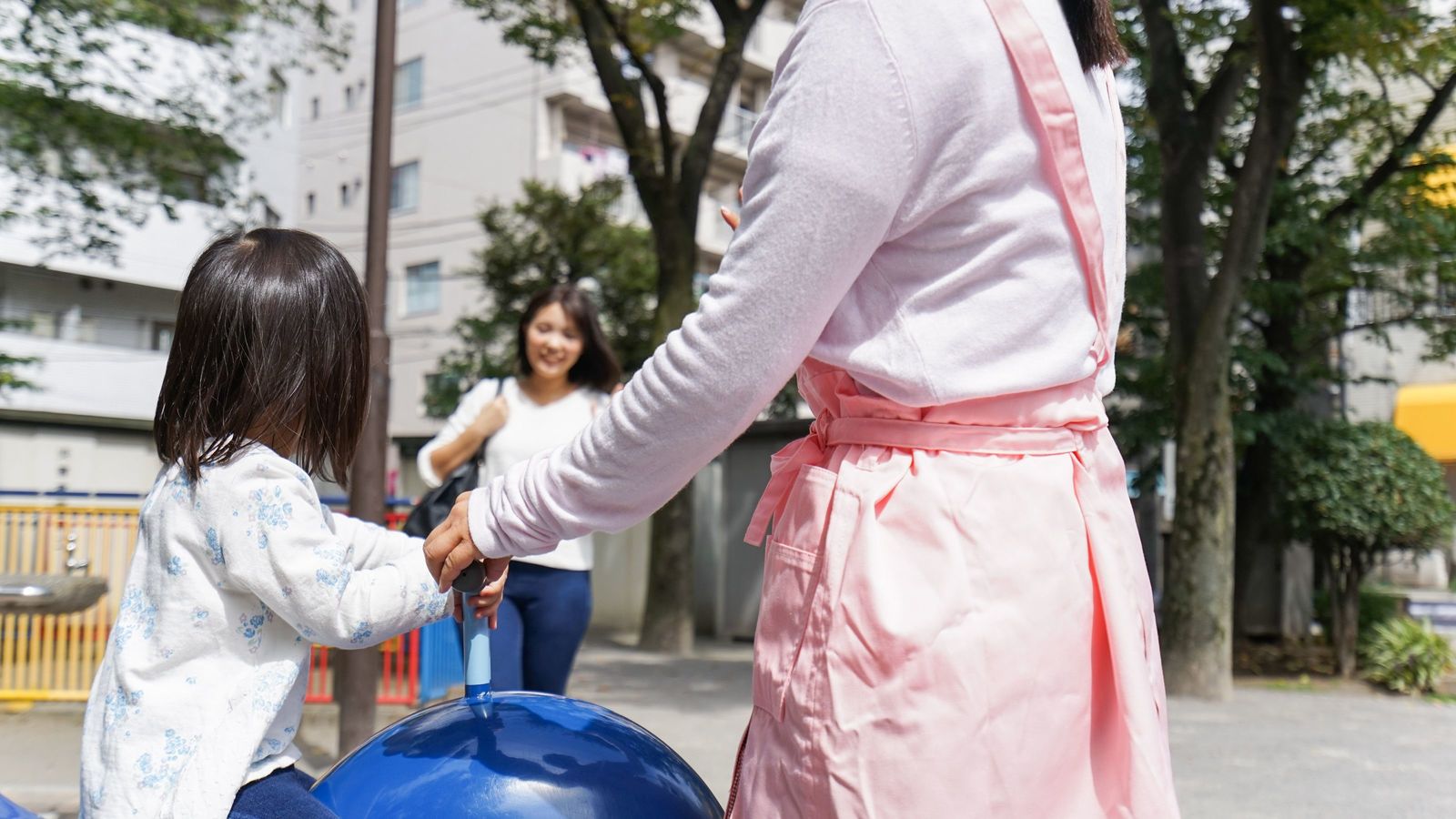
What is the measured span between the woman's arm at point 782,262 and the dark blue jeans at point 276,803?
2.36ft

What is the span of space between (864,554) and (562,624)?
2735 mm

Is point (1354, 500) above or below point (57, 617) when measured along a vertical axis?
above

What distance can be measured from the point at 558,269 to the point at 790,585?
14997 mm

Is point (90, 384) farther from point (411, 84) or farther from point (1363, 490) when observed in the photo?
point (1363, 490)

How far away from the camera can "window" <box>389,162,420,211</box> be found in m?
28.3

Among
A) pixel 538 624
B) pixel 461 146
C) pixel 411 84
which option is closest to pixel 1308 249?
pixel 538 624

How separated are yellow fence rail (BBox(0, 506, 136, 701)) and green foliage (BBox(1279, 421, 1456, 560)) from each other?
8.55m

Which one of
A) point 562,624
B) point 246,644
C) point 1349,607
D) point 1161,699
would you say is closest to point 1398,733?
point 1349,607

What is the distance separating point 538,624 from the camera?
3.81 m

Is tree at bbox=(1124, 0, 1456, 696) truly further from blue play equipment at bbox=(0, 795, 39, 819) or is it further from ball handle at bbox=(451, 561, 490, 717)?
blue play equipment at bbox=(0, 795, 39, 819)

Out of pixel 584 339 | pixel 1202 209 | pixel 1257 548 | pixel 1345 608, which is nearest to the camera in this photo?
pixel 584 339

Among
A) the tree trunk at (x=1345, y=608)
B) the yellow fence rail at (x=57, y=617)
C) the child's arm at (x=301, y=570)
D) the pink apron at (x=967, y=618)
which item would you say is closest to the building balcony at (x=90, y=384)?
the yellow fence rail at (x=57, y=617)

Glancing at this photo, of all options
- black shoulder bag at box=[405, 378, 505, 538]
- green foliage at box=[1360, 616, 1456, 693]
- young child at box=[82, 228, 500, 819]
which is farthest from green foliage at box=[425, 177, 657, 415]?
young child at box=[82, 228, 500, 819]

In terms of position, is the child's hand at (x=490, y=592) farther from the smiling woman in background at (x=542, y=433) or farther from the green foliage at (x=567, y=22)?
the green foliage at (x=567, y=22)
